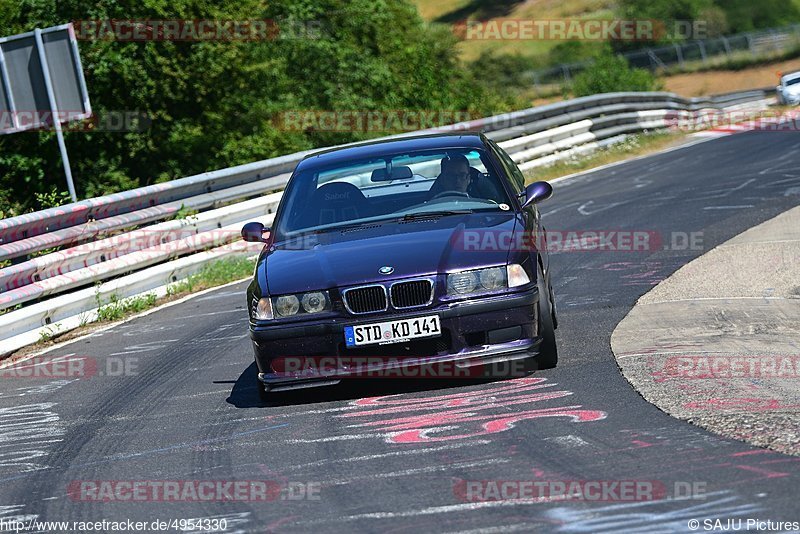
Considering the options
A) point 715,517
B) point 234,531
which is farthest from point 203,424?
point 715,517

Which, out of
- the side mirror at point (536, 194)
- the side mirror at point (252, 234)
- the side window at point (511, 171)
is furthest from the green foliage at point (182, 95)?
the side mirror at point (536, 194)

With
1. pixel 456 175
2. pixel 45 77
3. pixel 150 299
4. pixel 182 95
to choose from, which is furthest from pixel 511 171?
pixel 182 95

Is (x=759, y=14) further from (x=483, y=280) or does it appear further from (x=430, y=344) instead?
(x=430, y=344)

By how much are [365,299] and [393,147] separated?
1.90 meters

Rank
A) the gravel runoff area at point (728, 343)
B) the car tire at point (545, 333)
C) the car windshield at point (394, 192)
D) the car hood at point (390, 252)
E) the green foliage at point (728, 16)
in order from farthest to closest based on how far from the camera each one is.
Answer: the green foliage at point (728, 16)
the car windshield at point (394, 192)
the car tire at point (545, 333)
the car hood at point (390, 252)
the gravel runoff area at point (728, 343)

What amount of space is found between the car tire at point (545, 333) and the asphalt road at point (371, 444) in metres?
0.12

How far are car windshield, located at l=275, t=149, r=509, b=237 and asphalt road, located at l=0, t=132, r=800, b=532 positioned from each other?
1133 millimetres

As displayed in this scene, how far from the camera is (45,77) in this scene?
13.2 metres

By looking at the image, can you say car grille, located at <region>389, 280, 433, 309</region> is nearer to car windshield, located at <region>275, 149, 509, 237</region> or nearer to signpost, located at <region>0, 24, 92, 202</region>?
car windshield, located at <region>275, 149, 509, 237</region>

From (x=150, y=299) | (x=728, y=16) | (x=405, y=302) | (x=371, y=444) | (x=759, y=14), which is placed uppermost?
(x=405, y=302)

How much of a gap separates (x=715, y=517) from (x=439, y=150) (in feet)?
14.4

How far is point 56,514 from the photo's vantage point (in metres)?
5.30

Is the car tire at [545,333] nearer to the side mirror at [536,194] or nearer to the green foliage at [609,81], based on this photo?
the side mirror at [536,194]

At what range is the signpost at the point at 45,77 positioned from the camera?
13.3 meters
